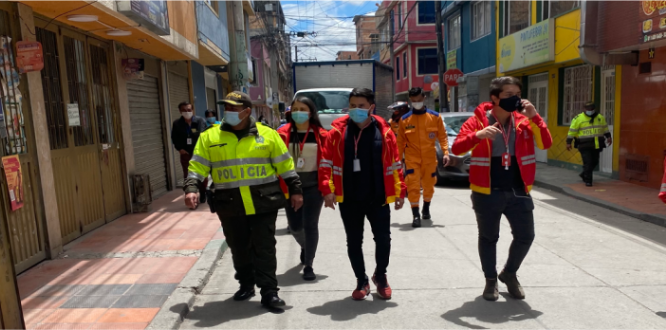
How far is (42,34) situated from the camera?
20.0 ft

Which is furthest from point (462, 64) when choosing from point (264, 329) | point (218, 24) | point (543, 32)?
point (264, 329)

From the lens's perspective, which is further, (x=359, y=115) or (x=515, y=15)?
(x=515, y=15)

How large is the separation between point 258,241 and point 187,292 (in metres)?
0.90

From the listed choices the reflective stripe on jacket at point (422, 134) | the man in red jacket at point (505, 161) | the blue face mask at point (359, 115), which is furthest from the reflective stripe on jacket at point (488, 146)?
the reflective stripe on jacket at point (422, 134)

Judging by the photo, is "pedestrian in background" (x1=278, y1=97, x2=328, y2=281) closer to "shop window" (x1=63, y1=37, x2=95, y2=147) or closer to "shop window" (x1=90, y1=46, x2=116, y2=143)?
"shop window" (x1=63, y1=37, x2=95, y2=147)

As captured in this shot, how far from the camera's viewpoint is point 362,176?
13.5 ft

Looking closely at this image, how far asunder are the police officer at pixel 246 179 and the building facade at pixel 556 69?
9.13 m

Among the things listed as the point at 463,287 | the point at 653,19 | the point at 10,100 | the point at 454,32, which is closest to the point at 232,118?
the point at 463,287

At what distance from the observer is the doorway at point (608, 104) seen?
11360 mm

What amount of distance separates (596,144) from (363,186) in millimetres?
7572

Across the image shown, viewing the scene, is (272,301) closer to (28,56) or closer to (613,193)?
(28,56)

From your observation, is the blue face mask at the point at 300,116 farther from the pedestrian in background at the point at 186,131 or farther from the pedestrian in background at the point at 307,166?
the pedestrian in background at the point at 186,131

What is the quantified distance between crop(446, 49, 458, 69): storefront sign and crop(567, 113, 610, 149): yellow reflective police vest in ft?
41.6

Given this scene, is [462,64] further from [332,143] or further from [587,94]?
[332,143]
